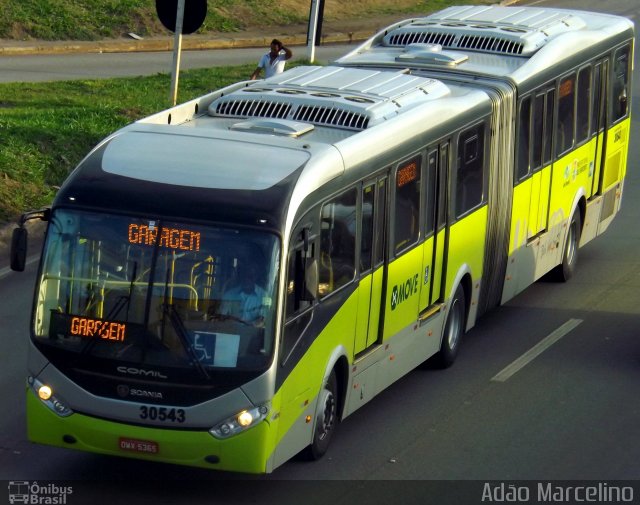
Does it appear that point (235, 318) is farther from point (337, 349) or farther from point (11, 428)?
point (11, 428)

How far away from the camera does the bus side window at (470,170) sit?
14.5m

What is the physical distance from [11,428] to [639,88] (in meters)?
22.1

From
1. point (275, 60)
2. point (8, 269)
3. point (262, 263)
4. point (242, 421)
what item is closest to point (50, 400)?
point (242, 421)

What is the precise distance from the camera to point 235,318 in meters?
10.6

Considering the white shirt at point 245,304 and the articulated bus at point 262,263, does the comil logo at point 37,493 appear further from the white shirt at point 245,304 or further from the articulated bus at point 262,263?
the white shirt at point 245,304

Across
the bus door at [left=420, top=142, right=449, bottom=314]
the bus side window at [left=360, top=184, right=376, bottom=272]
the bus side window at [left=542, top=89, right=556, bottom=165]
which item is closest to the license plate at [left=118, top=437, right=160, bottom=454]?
the bus side window at [left=360, top=184, right=376, bottom=272]

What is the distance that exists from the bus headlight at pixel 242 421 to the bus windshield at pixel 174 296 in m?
0.32

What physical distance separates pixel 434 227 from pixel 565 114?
409cm

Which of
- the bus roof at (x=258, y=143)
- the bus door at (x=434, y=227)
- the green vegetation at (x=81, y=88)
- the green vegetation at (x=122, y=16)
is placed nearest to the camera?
the bus roof at (x=258, y=143)

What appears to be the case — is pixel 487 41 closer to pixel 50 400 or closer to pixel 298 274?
pixel 298 274

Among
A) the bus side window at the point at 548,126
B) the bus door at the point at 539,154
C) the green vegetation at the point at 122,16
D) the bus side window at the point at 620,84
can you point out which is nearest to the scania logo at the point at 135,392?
the bus door at the point at 539,154

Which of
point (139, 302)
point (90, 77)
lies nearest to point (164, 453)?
point (139, 302)

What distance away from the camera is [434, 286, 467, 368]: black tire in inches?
572

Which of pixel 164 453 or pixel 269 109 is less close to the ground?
pixel 269 109
